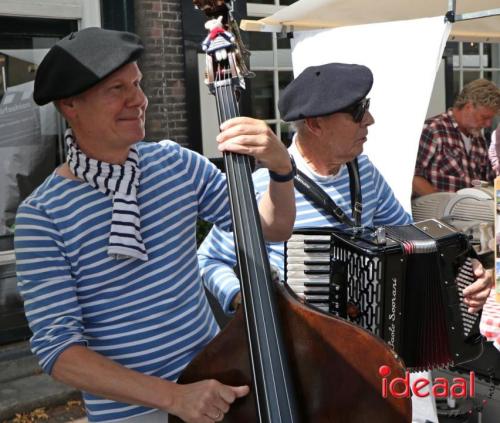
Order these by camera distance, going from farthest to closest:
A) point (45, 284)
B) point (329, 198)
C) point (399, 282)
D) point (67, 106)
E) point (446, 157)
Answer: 1. point (446, 157)
2. point (329, 198)
3. point (399, 282)
4. point (67, 106)
5. point (45, 284)

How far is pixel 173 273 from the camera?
1811mm

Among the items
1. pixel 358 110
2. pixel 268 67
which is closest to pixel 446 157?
pixel 268 67

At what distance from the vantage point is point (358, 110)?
251 cm

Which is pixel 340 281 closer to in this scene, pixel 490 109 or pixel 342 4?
pixel 342 4

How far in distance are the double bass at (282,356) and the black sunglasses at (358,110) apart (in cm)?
99

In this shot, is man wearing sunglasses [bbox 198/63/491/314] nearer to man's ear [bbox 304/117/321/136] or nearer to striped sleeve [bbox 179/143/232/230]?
man's ear [bbox 304/117/321/136]

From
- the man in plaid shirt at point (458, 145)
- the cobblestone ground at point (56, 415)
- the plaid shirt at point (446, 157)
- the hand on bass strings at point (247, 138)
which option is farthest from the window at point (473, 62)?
the hand on bass strings at point (247, 138)

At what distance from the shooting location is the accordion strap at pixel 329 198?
96.6 inches

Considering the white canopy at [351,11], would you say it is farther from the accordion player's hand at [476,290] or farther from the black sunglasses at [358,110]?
the accordion player's hand at [476,290]

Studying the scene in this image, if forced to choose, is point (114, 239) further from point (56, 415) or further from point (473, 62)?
point (473, 62)

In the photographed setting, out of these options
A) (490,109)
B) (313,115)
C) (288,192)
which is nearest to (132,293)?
(288,192)

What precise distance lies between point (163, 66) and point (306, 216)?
156 inches

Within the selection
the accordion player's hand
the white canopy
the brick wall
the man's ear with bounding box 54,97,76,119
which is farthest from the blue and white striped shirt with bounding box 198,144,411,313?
the brick wall

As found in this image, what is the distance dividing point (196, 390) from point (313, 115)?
1.25 metres
